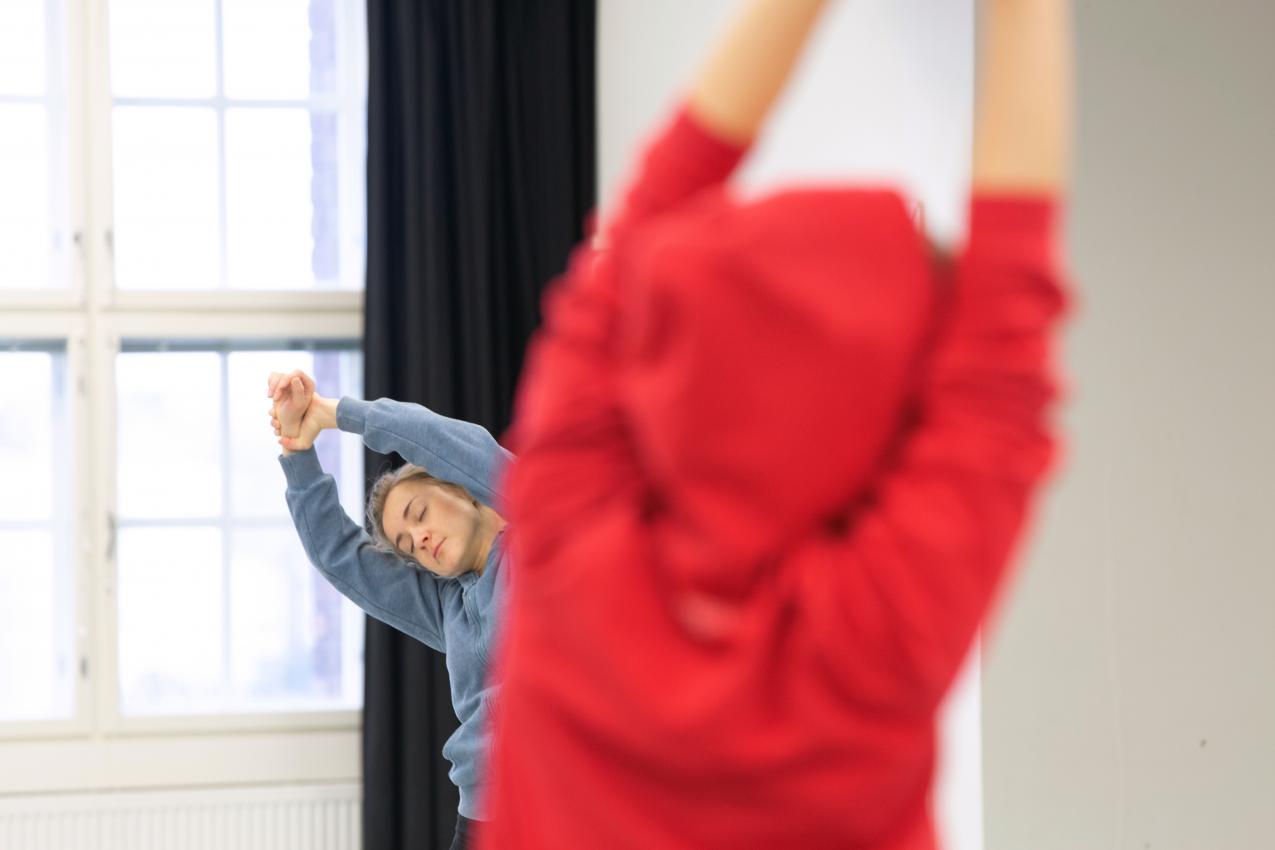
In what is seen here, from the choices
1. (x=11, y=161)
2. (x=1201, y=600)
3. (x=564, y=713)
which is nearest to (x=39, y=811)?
(x=11, y=161)

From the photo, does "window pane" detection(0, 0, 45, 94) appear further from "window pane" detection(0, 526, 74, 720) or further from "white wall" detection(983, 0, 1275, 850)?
"white wall" detection(983, 0, 1275, 850)

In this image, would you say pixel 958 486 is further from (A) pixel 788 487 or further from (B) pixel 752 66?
(B) pixel 752 66

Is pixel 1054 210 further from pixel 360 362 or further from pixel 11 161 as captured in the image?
pixel 11 161

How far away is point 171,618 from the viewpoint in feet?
11.3

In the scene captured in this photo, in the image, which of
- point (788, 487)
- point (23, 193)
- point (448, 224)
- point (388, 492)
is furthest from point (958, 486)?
point (23, 193)

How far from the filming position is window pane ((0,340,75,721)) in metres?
3.41

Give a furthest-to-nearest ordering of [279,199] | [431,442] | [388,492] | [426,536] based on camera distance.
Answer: [279,199]
[388,492]
[426,536]
[431,442]

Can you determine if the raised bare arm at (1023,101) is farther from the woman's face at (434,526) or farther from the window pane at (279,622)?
the window pane at (279,622)

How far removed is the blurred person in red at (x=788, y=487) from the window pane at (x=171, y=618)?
3040mm

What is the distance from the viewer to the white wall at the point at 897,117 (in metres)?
1.93

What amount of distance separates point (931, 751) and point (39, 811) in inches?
124

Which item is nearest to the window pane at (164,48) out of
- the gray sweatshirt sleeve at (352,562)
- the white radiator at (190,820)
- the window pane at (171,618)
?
the window pane at (171,618)

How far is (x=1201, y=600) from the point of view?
213 centimetres

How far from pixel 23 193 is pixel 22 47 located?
0.37 metres
